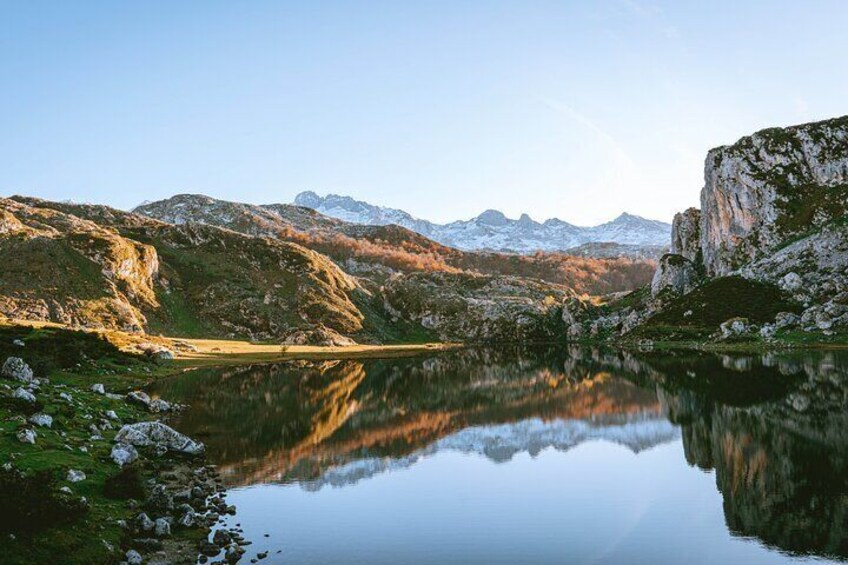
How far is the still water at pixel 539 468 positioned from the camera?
102ft

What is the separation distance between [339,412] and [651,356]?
100712 mm

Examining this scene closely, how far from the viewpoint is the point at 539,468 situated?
49594 millimetres

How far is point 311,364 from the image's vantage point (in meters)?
146

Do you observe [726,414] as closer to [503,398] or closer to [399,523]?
[503,398]

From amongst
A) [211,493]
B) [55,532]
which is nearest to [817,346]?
[211,493]

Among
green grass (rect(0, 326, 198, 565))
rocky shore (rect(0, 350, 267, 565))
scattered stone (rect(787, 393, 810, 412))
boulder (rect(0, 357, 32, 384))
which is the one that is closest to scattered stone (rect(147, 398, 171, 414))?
green grass (rect(0, 326, 198, 565))

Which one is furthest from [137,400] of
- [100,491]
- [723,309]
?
[723,309]

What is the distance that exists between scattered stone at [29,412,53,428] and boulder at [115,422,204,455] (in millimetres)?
4840

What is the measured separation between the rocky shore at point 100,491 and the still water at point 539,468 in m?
2.31

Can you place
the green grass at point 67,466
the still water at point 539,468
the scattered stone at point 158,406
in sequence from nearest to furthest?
1. the green grass at point 67,466
2. the still water at point 539,468
3. the scattered stone at point 158,406

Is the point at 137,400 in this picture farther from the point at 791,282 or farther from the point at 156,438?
the point at 791,282

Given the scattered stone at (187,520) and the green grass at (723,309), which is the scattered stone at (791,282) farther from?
the scattered stone at (187,520)

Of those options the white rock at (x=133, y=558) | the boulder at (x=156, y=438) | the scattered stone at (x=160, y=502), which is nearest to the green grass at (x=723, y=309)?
the boulder at (x=156, y=438)

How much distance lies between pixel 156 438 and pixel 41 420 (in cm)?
876
